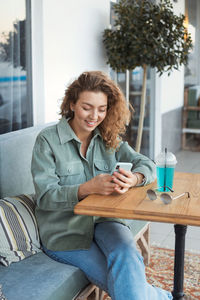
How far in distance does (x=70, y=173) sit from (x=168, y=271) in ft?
3.85

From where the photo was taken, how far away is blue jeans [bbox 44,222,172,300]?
67.2 inches

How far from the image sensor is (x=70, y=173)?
2.05m

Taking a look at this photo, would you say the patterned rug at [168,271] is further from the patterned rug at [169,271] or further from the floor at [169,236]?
the floor at [169,236]

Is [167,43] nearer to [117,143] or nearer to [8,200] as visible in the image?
[117,143]

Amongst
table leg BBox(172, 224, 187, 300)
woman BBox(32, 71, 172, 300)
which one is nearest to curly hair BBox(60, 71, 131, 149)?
woman BBox(32, 71, 172, 300)

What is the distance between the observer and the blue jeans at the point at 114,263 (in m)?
1.71

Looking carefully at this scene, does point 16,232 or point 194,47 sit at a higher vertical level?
point 194,47

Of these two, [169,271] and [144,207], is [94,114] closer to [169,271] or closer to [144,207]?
[144,207]

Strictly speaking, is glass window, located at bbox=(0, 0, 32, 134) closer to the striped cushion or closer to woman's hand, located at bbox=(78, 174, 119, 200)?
the striped cushion

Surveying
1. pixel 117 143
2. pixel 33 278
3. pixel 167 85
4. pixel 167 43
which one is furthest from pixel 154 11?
pixel 33 278

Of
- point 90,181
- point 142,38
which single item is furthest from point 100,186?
point 142,38

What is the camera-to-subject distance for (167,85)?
6133 millimetres

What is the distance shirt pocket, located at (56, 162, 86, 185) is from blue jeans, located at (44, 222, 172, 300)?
0.78 ft

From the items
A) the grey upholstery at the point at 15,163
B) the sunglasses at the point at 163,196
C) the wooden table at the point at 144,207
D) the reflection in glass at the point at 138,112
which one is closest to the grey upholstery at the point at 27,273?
the grey upholstery at the point at 15,163
